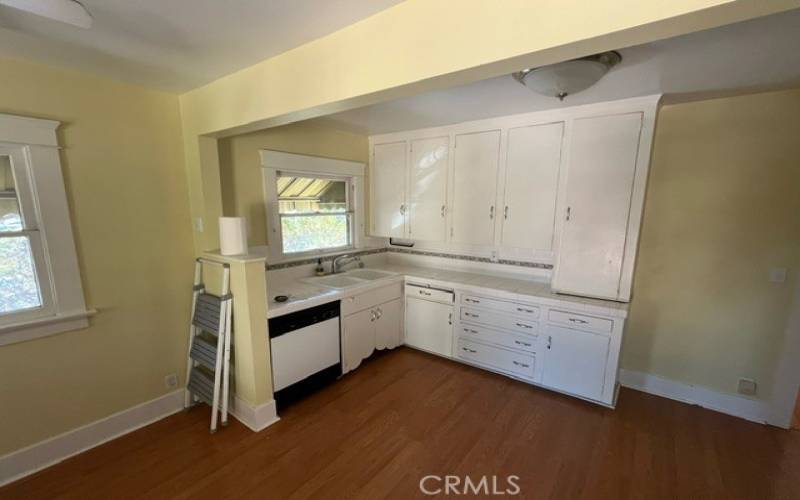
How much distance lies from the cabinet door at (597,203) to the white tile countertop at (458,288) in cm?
13

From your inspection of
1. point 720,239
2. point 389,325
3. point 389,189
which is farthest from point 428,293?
point 720,239

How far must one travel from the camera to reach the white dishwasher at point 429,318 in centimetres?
316

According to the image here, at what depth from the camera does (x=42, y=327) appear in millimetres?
1857

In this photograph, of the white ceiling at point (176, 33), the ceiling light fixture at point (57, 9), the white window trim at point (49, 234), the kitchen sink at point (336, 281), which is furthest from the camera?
the kitchen sink at point (336, 281)

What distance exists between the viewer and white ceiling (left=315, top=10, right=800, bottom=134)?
138 centimetres

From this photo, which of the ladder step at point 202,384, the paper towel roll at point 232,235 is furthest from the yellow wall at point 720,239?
the ladder step at point 202,384

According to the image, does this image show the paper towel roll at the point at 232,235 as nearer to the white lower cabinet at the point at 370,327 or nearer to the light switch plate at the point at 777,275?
the white lower cabinet at the point at 370,327

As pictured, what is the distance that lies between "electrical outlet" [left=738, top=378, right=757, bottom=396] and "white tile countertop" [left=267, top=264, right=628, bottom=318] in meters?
1.05

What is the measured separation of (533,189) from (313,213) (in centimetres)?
208

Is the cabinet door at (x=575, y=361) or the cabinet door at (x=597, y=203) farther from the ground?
the cabinet door at (x=597, y=203)

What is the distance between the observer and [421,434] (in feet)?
7.24

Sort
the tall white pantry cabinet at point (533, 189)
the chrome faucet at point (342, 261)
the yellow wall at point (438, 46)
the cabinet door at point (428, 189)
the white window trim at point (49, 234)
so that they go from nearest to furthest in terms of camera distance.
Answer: the yellow wall at point (438, 46) < the white window trim at point (49, 234) < the tall white pantry cabinet at point (533, 189) < the cabinet door at point (428, 189) < the chrome faucet at point (342, 261)

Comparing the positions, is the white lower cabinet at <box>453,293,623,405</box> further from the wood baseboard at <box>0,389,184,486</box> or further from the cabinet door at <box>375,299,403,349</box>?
the wood baseboard at <box>0,389,184,486</box>

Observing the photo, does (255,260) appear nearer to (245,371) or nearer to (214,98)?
(245,371)
